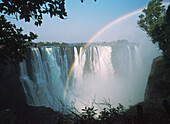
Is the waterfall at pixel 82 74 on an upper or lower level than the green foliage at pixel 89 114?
lower

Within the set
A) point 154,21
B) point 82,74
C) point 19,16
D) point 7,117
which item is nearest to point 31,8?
point 19,16

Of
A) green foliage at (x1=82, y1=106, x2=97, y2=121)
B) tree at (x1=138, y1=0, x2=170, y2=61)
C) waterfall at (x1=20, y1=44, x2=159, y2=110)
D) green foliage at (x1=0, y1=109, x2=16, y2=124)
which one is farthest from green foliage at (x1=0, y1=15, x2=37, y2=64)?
tree at (x1=138, y1=0, x2=170, y2=61)

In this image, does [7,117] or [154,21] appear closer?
[7,117]

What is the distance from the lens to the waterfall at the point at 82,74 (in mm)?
19828

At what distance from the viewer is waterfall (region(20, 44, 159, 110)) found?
19828 mm

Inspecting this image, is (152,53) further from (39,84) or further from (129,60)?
(39,84)

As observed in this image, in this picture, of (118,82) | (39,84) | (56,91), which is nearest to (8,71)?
(39,84)

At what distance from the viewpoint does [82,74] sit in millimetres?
34438

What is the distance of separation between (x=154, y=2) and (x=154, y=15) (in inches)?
60.7

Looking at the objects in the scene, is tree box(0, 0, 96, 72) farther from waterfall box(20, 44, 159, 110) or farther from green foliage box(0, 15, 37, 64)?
waterfall box(20, 44, 159, 110)

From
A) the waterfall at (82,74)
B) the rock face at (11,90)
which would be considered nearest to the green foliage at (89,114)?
the waterfall at (82,74)

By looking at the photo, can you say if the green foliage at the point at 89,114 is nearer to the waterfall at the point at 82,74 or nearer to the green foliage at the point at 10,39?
the green foliage at the point at 10,39

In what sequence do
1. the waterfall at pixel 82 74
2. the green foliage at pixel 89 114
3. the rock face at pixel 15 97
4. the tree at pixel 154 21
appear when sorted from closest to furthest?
the green foliage at pixel 89 114 → the tree at pixel 154 21 → the rock face at pixel 15 97 → the waterfall at pixel 82 74

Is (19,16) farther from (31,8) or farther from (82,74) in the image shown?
(82,74)
